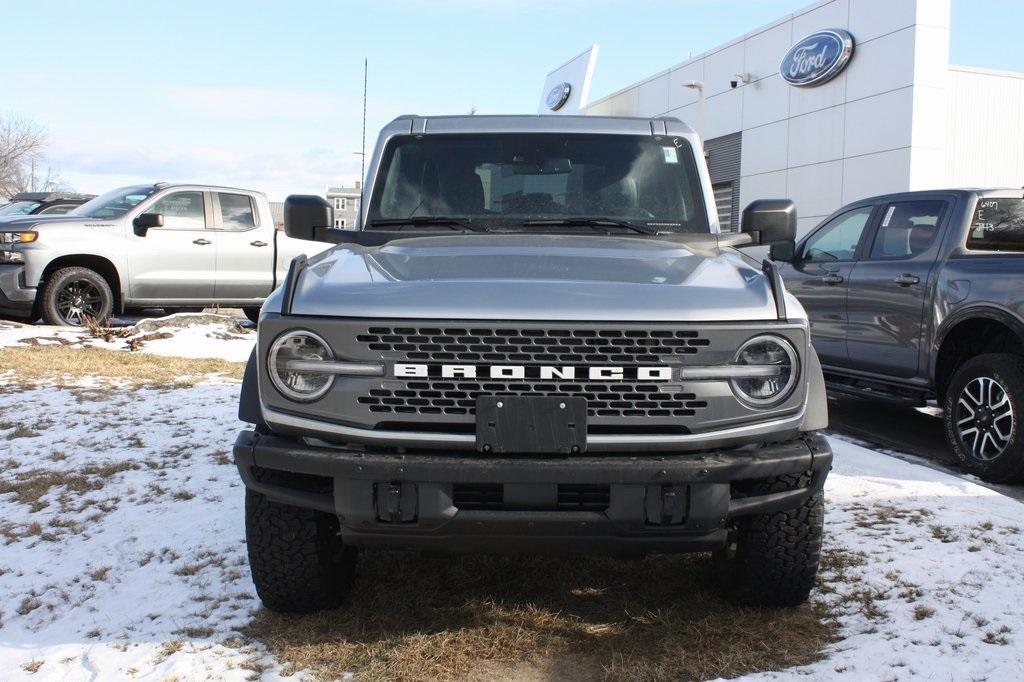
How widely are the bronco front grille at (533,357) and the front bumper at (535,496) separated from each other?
15 centimetres

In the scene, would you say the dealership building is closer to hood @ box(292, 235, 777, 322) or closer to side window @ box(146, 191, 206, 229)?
side window @ box(146, 191, 206, 229)

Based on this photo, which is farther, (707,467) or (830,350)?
(830,350)

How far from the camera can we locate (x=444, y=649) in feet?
10.2

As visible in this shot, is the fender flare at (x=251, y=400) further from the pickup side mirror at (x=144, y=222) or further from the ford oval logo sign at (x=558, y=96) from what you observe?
the ford oval logo sign at (x=558, y=96)

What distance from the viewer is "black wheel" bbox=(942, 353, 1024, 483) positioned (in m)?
5.20

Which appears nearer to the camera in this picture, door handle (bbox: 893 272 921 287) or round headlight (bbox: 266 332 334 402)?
round headlight (bbox: 266 332 334 402)

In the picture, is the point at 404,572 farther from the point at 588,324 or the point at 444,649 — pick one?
the point at 588,324

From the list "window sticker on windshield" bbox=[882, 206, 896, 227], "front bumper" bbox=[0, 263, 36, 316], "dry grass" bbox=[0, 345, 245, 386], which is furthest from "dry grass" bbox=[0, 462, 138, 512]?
"front bumper" bbox=[0, 263, 36, 316]

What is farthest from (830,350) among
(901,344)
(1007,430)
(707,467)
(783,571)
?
(707,467)

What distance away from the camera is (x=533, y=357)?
2.73 metres

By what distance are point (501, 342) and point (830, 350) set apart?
4.91 meters

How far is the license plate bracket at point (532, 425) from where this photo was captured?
2.69 meters

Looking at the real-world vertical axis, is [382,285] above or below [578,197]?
below

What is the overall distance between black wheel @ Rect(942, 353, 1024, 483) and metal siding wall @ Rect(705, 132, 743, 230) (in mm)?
17674
